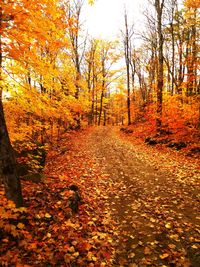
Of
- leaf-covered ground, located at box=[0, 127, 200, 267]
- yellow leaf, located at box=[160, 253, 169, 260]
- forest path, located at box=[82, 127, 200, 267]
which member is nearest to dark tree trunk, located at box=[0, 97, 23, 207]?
leaf-covered ground, located at box=[0, 127, 200, 267]

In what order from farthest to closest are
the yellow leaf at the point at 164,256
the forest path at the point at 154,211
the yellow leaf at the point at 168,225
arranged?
the yellow leaf at the point at 168,225 → the forest path at the point at 154,211 → the yellow leaf at the point at 164,256

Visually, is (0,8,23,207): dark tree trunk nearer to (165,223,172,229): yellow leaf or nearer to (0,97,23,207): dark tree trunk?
(0,97,23,207): dark tree trunk

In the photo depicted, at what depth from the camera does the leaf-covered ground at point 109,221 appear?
4188mm

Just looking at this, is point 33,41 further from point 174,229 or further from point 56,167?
point 174,229

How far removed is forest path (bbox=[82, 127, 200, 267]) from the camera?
429 cm

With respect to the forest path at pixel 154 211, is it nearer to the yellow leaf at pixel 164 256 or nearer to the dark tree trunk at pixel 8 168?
the yellow leaf at pixel 164 256

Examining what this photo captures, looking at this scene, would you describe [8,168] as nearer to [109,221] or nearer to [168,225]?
[109,221]

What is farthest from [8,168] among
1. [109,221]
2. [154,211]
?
[154,211]

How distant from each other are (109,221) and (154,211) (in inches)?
54.1

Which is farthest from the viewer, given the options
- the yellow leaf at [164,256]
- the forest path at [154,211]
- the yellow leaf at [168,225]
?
the yellow leaf at [168,225]

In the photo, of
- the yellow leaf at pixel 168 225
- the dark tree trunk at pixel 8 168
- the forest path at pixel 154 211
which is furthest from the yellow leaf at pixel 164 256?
the dark tree trunk at pixel 8 168

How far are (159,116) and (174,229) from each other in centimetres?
1171

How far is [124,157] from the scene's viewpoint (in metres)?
11.7

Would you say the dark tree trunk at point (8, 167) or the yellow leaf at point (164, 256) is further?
the dark tree trunk at point (8, 167)
